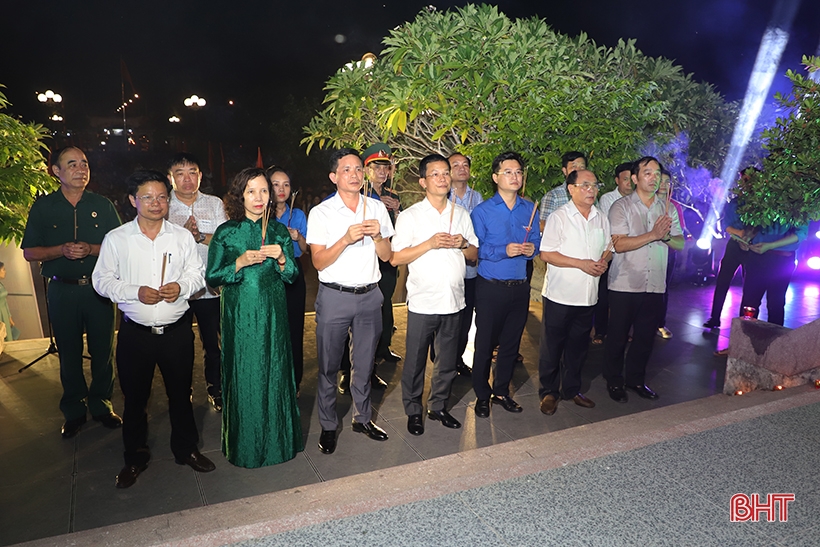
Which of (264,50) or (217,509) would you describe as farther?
(264,50)

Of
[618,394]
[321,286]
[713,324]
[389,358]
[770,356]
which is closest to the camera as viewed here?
[321,286]

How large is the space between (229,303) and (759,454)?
321 centimetres

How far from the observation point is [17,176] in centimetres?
493

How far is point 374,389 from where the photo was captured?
4973mm

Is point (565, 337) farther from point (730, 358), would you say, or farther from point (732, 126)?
point (732, 126)

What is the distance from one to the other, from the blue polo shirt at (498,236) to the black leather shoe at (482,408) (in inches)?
37.5

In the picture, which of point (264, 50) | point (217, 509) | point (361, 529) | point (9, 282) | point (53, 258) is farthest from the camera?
point (264, 50)

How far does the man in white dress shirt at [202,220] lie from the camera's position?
4.45m

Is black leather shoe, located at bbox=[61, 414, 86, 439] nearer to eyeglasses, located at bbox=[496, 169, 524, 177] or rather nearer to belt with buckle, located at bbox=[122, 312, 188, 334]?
belt with buckle, located at bbox=[122, 312, 188, 334]

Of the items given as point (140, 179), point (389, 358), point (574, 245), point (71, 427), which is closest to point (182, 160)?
point (140, 179)

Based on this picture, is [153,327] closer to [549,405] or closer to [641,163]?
[549,405]

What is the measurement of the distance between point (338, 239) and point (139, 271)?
3.87 ft

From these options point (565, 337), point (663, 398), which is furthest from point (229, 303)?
point (663, 398)

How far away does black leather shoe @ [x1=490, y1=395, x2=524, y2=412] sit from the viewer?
4508mm
